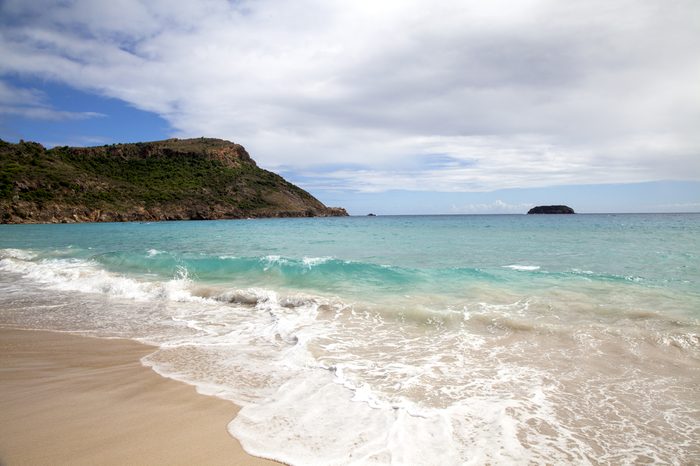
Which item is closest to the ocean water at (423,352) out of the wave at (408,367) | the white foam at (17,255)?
the wave at (408,367)

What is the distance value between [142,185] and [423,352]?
295ft

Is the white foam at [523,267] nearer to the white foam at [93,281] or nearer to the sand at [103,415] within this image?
the white foam at [93,281]

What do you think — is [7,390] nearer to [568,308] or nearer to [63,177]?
[568,308]

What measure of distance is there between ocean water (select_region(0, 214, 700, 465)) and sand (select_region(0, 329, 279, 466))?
10.0 inches

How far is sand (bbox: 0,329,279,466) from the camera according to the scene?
316cm

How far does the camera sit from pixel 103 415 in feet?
12.7

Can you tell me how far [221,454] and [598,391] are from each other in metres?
4.43

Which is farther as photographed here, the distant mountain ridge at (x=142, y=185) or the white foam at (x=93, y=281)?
the distant mountain ridge at (x=142, y=185)

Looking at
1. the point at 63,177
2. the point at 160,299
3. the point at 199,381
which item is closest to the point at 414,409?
the point at 199,381

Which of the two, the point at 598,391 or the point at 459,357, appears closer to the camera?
the point at 598,391

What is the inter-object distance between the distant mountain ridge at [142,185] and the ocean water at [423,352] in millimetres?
63563

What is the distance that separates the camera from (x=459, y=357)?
5.96m

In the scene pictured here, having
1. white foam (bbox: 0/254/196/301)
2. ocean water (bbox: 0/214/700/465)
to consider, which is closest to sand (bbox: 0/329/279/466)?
ocean water (bbox: 0/214/700/465)

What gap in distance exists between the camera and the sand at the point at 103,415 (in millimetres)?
3156
